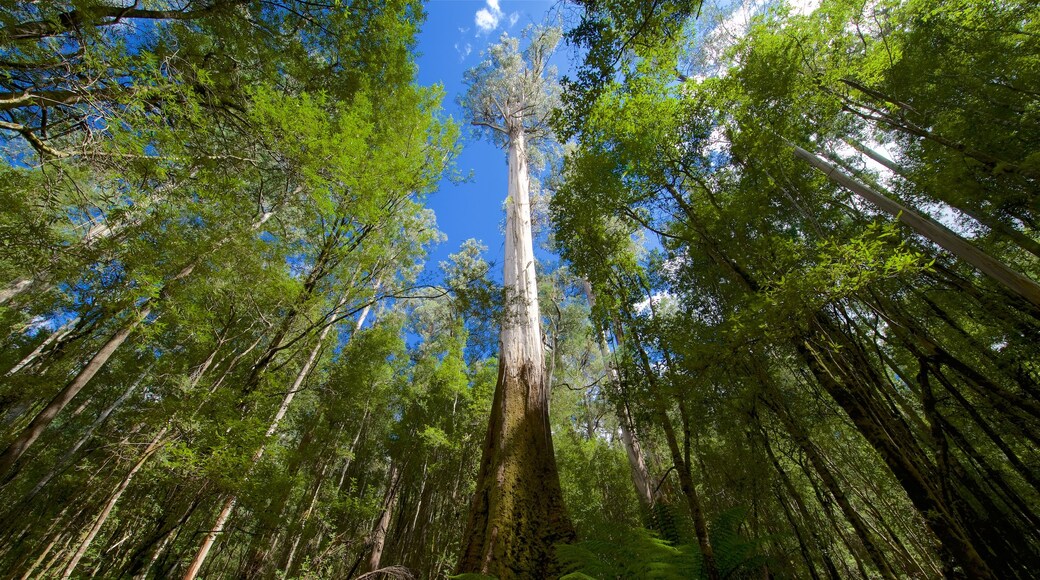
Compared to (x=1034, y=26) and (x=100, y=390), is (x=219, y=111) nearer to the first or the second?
(x=1034, y=26)

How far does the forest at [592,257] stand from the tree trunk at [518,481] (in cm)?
2

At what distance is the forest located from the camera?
7.64 ft

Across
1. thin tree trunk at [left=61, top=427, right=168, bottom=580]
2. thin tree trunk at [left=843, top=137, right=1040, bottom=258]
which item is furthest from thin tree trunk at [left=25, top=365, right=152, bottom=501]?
thin tree trunk at [left=843, top=137, right=1040, bottom=258]

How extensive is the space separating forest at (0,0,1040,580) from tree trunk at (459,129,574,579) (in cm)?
2

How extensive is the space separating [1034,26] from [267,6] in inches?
291

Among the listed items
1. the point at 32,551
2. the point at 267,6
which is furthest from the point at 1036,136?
the point at 32,551

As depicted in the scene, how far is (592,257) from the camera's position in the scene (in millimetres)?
3979

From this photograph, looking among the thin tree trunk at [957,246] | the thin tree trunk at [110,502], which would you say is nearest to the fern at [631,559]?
the thin tree trunk at [957,246]

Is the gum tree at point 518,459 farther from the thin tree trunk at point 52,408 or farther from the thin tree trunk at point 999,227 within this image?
the thin tree trunk at point 999,227

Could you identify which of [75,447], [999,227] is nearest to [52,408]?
[75,447]

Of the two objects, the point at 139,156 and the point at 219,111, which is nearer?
the point at 139,156

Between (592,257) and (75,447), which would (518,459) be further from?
(75,447)

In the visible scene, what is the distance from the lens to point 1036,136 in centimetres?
314

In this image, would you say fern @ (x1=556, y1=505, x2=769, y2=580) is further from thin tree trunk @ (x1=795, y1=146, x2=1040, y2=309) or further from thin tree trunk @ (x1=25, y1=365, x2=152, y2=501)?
thin tree trunk @ (x1=25, y1=365, x2=152, y2=501)
